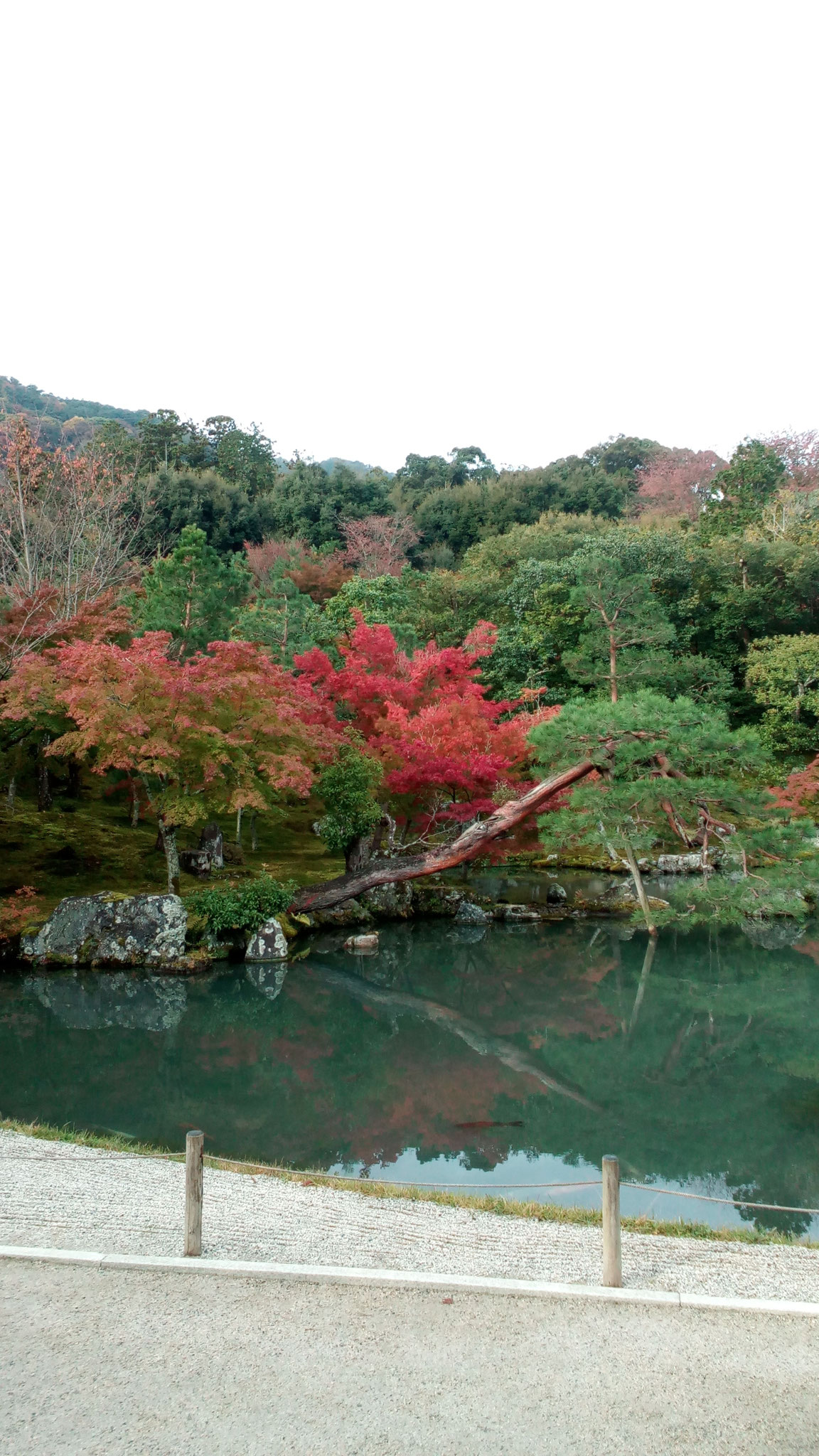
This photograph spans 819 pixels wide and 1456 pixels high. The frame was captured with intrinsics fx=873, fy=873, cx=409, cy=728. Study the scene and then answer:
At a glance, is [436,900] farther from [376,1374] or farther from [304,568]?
[304,568]

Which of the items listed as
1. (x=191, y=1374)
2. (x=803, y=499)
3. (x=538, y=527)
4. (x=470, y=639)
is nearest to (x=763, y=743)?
(x=470, y=639)

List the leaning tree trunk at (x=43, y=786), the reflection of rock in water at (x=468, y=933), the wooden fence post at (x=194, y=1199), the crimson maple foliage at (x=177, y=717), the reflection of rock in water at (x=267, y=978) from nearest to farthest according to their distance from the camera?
the wooden fence post at (x=194, y=1199), the reflection of rock in water at (x=267, y=978), the crimson maple foliage at (x=177, y=717), the reflection of rock in water at (x=468, y=933), the leaning tree trunk at (x=43, y=786)

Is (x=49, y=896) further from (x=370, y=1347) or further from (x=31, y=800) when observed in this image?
(x=370, y=1347)

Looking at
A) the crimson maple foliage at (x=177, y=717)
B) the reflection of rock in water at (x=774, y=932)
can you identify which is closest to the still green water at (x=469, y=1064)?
the reflection of rock in water at (x=774, y=932)

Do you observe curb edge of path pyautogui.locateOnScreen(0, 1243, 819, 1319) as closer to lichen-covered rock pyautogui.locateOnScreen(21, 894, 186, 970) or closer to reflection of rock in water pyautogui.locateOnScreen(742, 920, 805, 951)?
lichen-covered rock pyautogui.locateOnScreen(21, 894, 186, 970)

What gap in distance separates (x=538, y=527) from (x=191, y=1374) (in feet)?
103

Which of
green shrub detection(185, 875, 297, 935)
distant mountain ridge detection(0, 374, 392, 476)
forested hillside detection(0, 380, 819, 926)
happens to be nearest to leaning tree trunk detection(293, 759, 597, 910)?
forested hillside detection(0, 380, 819, 926)

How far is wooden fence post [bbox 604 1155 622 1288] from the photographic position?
3.98 m

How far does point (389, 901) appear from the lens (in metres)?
15.4

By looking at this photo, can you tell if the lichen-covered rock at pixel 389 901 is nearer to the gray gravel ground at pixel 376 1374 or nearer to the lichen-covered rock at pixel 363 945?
the lichen-covered rock at pixel 363 945

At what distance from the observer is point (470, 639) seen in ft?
68.1

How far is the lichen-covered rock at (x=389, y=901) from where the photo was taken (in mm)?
15367

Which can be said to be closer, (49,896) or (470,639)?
(49,896)

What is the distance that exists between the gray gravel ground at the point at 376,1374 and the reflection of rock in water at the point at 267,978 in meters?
7.42
